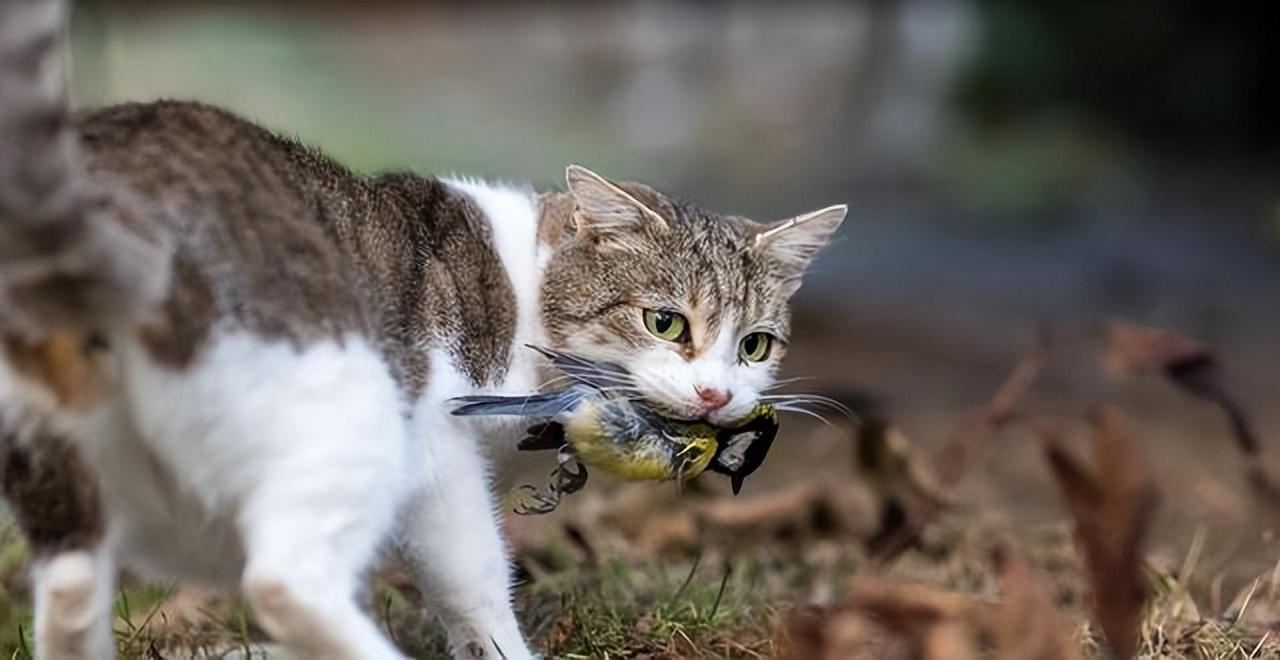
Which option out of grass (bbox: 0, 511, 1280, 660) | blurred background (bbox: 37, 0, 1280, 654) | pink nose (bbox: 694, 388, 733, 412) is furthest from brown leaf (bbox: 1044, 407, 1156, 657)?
blurred background (bbox: 37, 0, 1280, 654)

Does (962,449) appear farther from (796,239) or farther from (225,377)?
(225,377)

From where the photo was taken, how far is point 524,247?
2.80 meters

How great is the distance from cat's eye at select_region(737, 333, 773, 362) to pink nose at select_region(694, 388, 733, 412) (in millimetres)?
180

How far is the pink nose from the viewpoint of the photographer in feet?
8.66

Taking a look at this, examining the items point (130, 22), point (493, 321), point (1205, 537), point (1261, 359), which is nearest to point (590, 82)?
point (130, 22)

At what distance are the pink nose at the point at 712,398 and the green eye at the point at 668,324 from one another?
122mm

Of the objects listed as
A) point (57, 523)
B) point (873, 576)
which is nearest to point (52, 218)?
point (57, 523)

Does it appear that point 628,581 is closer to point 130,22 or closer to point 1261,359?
point 1261,359

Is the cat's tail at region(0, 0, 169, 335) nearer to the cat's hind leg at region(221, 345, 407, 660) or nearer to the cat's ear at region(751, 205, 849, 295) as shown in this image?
the cat's hind leg at region(221, 345, 407, 660)

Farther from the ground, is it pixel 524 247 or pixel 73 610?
pixel 524 247

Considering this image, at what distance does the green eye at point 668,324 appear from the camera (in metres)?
2.73

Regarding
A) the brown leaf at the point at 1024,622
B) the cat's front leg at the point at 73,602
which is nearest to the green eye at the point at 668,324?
the brown leaf at the point at 1024,622

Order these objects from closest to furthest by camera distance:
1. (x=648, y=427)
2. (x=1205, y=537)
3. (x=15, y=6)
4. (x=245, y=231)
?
(x=15, y=6)
(x=245, y=231)
(x=648, y=427)
(x=1205, y=537)

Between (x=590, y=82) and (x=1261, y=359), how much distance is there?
709 centimetres
